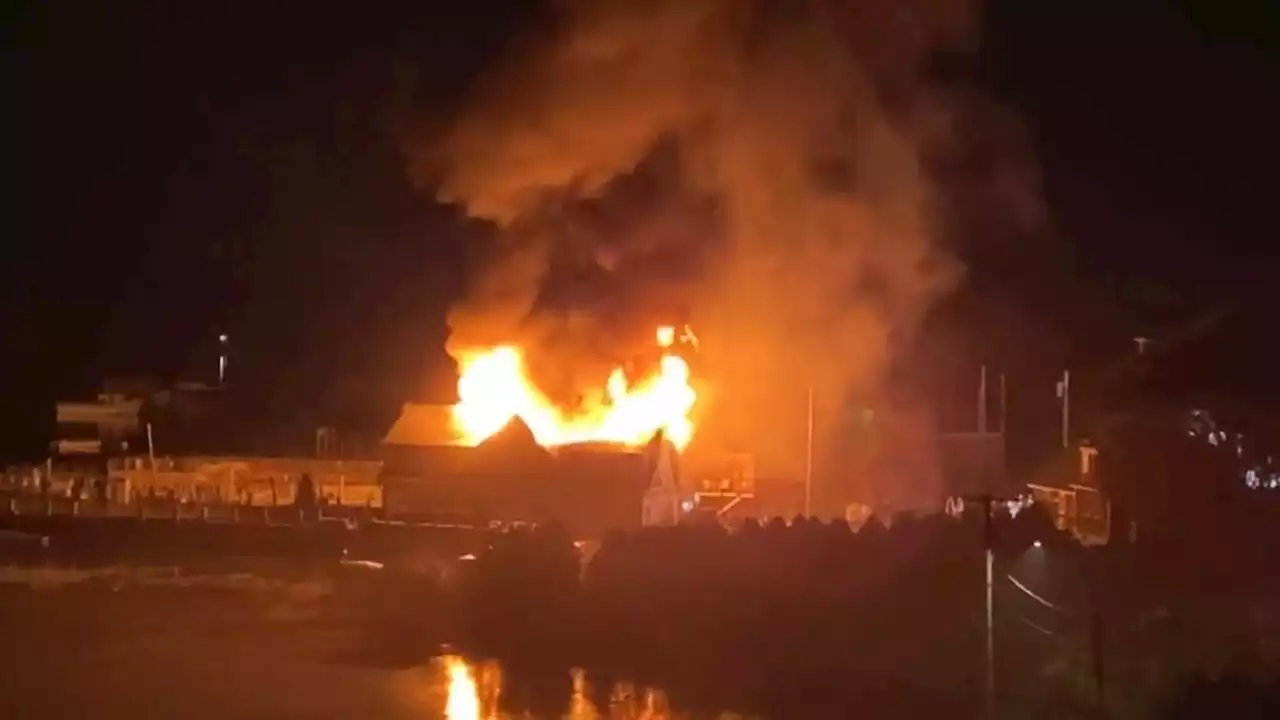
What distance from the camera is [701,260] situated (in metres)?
49.1

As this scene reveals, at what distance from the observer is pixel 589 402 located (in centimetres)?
4572

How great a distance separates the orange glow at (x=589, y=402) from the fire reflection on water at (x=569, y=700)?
22471mm

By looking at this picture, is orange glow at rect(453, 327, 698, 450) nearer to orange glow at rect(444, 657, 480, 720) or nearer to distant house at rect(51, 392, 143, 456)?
distant house at rect(51, 392, 143, 456)

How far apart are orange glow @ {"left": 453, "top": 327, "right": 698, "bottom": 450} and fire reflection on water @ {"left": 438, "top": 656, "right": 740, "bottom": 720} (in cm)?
2247

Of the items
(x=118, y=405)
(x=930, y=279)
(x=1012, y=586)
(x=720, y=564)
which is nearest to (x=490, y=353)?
(x=930, y=279)

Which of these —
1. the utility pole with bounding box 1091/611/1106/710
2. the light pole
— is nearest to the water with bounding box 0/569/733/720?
the utility pole with bounding box 1091/611/1106/710

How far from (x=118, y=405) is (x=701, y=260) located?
76.8 feet

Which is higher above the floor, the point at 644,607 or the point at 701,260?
the point at 701,260

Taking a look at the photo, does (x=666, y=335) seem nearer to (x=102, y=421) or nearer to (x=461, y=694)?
(x=102, y=421)

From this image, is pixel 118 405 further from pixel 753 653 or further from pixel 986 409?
pixel 753 653

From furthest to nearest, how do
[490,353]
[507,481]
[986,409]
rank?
[986,409]
[490,353]
[507,481]

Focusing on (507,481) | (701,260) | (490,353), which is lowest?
(507,481)

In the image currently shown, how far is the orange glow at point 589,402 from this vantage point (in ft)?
147

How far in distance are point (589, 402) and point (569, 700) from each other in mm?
25964
